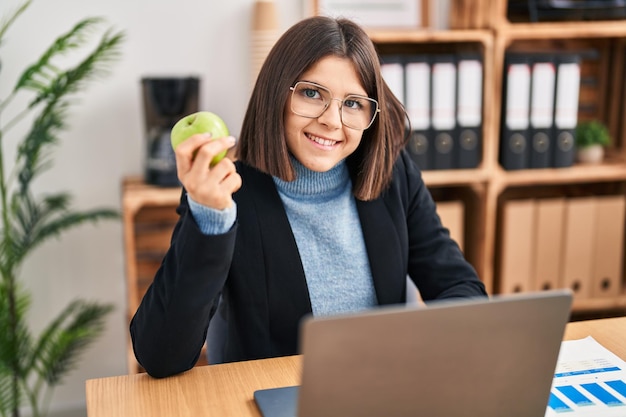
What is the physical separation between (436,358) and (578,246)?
1958 millimetres

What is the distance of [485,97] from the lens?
2.35m

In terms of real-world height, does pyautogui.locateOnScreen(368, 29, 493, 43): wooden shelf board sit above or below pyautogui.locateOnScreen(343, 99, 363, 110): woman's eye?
above

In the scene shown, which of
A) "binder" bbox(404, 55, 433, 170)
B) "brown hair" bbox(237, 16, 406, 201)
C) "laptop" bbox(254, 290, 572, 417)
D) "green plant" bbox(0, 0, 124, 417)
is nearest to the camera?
"laptop" bbox(254, 290, 572, 417)

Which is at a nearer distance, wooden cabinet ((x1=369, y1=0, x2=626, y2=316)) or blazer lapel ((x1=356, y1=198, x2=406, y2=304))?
blazer lapel ((x1=356, y1=198, x2=406, y2=304))

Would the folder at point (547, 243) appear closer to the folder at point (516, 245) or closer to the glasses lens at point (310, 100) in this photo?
the folder at point (516, 245)

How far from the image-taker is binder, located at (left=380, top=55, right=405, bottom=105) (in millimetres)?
2246

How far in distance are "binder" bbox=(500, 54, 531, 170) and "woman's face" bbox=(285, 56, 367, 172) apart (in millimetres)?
1172

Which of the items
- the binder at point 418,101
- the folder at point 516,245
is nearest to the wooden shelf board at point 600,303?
the folder at point 516,245

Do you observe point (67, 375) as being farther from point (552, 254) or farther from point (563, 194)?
point (563, 194)

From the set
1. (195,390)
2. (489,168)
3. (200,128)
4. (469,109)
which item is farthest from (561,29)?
(195,390)

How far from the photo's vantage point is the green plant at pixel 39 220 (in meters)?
1.99

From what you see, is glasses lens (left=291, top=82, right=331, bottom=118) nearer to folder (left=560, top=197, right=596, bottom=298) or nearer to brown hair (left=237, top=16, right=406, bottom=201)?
brown hair (left=237, top=16, right=406, bottom=201)

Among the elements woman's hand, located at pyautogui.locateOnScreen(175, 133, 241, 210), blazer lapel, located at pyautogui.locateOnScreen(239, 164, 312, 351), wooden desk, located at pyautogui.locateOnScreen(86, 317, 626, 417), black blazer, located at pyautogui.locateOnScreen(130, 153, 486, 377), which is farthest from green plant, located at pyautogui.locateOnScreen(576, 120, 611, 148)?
woman's hand, located at pyautogui.locateOnScreen(175, 133, 241, 210)

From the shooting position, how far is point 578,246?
2533mm
